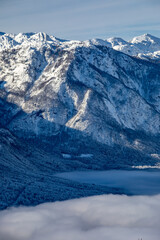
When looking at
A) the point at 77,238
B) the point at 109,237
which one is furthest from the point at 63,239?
the point at 109,237

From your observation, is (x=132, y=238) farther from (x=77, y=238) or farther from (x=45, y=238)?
(x=45, y=238)

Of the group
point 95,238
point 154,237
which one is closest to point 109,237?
point 95,238

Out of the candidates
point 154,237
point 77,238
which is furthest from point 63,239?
point 154,237

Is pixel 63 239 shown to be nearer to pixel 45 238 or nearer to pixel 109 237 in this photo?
pixel 45 238

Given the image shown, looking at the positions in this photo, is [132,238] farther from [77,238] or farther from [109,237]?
[77,238]

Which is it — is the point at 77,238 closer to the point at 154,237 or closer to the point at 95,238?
the point at 95,238

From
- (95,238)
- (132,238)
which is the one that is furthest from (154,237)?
(95,238)
